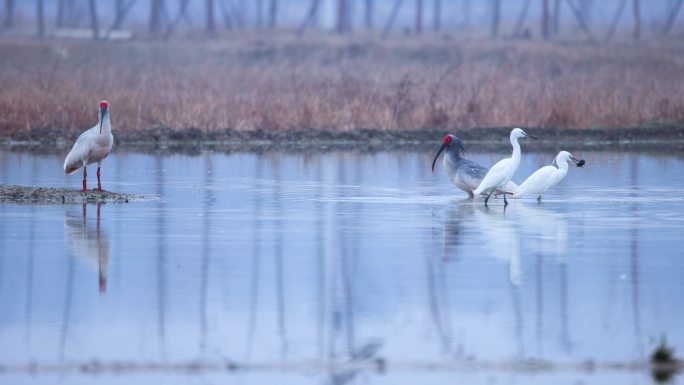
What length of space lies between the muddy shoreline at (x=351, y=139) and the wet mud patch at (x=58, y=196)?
8691 millimetres

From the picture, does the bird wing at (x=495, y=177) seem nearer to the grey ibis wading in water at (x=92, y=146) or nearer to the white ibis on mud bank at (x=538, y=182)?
the white ibis on mud bank at (x=538, y=182)

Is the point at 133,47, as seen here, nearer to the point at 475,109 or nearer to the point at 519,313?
the point at 475,109

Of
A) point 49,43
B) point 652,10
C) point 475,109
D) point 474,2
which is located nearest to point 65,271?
point 475,109

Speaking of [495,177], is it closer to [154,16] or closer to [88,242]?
[88,242]

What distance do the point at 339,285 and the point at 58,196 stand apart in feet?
21.9

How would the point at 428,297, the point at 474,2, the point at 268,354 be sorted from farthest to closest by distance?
the point at 474,2 → the point at 428,297 → the point at 268,354

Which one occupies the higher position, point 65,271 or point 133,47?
point 133,47

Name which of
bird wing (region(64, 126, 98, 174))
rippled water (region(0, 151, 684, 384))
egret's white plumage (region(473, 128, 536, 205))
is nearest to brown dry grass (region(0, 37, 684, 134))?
bird wing (region(64, 126, 98, 174))

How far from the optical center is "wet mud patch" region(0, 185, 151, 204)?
15633 millimetres

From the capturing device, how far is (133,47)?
53.9 meters

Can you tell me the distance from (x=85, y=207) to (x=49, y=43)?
→ 4254cm

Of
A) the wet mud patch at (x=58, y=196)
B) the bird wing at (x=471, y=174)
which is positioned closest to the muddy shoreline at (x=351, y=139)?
the bird wing at (x=471, y=174)

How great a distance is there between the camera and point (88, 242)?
39.9 ft

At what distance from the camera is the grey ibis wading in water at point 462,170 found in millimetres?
16438
